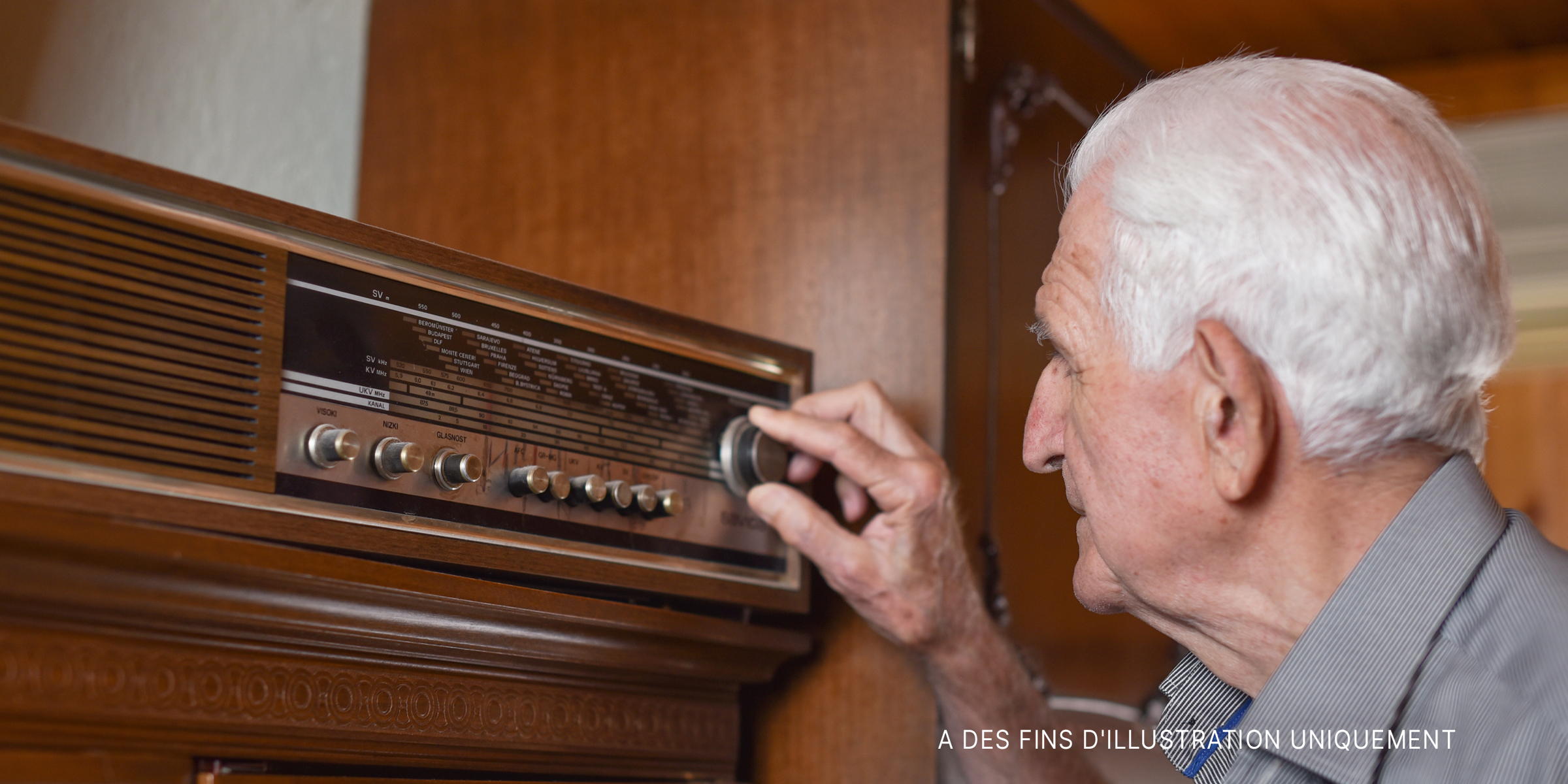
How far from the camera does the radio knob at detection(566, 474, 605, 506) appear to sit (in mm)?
964

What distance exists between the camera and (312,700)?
2.71 ft

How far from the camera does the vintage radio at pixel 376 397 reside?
0.71 meters

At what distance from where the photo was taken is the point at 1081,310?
0.95m

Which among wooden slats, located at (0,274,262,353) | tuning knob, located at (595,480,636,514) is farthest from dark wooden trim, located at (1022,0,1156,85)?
wooden slats, located at (0,274,262,353)

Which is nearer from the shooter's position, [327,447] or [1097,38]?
[327,447]

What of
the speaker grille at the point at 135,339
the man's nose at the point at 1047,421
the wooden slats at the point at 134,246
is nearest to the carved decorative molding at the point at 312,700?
the speaker grille at the point at 135,339

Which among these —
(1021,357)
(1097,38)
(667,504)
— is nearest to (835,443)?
(667,504)

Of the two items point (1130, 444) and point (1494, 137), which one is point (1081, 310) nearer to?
point (1130, 444)

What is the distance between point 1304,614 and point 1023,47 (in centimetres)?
78

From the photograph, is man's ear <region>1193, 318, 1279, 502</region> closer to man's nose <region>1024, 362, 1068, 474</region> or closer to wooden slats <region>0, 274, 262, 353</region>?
man's nose <region>1024, 362, 1068, 474</region>

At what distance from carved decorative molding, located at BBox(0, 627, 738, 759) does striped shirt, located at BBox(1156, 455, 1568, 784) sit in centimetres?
47

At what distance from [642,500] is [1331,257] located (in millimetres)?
512

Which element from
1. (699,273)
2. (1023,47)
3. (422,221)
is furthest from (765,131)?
(422,221)

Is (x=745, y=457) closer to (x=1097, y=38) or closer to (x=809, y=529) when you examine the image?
(x=809, y=529)
